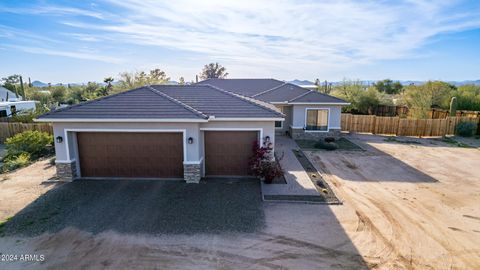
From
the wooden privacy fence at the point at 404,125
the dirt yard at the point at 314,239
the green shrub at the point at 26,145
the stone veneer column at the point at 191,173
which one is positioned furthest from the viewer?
the wooden privacy fence at the point at 404,125

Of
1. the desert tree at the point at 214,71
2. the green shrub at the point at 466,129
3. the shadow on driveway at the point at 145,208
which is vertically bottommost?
the shadow on driveway at the point at 145,208

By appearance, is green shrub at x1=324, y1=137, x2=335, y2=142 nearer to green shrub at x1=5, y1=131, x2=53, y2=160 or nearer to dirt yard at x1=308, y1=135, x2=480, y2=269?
dirt yard at x1=308, y1=135, x2=480, y2=269

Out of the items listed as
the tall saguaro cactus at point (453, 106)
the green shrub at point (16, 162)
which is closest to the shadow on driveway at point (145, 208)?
the green shrub at point (16, 162)

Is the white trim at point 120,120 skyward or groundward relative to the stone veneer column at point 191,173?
skyward

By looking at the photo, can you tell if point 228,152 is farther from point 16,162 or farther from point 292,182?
point 16,162

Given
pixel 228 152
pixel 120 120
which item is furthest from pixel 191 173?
pixel 120 120

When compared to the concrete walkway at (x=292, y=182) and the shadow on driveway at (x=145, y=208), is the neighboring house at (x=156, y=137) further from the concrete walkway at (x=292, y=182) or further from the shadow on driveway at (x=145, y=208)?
the concrete walkway at (x=292, y=182)

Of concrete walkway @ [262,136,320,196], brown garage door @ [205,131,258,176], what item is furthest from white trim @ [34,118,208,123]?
concrete walkway @ [262,136,320,196]

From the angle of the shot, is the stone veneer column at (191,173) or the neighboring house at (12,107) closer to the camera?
the stone veneer column at (191,173)
